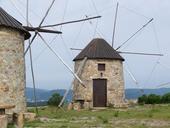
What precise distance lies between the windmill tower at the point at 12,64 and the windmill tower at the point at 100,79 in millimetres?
12833

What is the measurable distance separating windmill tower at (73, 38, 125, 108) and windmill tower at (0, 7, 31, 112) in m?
12.8

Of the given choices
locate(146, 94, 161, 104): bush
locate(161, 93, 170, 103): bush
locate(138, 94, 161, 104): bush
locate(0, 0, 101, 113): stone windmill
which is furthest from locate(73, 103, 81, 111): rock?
locate(0, 0, 101, 113): stone windmill

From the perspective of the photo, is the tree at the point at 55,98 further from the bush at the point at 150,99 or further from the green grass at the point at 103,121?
the green grass at the point at 103,121

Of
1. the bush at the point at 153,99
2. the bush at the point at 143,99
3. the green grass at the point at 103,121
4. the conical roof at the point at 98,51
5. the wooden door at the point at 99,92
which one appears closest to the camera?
the green grass at the point at 103,121

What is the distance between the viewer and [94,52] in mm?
32281

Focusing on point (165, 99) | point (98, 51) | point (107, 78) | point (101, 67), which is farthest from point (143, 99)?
point (98, 51)

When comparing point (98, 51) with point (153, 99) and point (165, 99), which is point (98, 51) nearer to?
point (153, 99)

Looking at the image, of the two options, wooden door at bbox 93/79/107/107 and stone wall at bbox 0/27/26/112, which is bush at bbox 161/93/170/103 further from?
stone wall at bbox 0/27/26/112

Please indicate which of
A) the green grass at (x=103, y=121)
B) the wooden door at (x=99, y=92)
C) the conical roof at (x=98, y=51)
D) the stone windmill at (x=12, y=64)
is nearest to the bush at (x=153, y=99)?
the wooden door at (x=99, y=92)

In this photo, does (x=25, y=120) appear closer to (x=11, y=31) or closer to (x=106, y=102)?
(x=11, y=31)

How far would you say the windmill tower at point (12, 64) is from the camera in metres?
17.8

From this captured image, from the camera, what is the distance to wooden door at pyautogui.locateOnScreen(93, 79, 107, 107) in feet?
104

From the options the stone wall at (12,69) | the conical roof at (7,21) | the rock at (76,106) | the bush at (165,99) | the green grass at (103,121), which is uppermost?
the conical roof at (7,21)

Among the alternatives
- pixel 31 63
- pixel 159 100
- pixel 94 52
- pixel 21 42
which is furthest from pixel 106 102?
pixel 21 42
